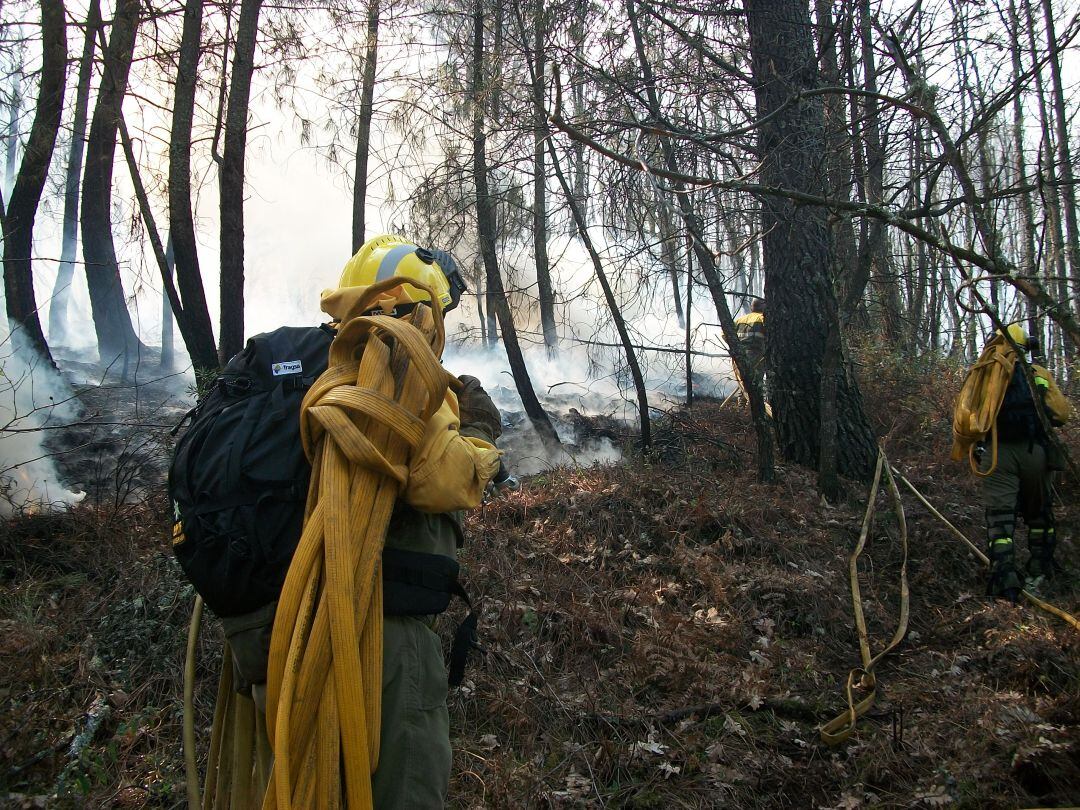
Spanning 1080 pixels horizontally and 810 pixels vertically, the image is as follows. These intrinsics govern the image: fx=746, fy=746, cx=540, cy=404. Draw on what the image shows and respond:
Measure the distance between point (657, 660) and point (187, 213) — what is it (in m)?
5.78

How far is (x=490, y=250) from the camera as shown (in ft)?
31.4

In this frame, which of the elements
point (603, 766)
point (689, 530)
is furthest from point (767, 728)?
point (689, 530)

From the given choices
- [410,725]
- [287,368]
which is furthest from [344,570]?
[287,368]

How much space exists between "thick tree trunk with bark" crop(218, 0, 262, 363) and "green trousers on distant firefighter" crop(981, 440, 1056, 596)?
21.3 feet

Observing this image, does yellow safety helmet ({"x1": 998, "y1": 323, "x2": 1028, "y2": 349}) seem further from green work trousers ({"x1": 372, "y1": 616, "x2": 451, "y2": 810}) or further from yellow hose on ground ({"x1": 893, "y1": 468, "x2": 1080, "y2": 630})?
green work trousers ({"x1": 372, "y1": 616, "x2": 451, "y2": 810})

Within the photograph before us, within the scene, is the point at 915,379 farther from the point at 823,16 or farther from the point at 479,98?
the point at 479,98

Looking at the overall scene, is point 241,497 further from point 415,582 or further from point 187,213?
point 187,213

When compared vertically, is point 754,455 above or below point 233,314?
below

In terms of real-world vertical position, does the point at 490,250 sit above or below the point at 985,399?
above

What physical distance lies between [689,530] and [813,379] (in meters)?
2.29

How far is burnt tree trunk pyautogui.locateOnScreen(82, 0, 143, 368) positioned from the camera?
6938mm

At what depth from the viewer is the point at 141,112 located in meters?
7.96

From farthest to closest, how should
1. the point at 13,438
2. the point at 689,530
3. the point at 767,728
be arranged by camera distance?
the point at 13,438 < the point at 689,530 < the point at 767,728

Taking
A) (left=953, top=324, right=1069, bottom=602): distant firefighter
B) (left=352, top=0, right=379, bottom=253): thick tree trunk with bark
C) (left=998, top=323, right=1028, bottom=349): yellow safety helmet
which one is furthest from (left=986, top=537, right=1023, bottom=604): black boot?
(left=352, top=0, right=379, bottom=253): thick tree trunk with bark
